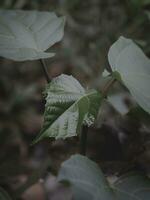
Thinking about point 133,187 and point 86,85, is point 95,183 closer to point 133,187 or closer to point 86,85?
point 133,187

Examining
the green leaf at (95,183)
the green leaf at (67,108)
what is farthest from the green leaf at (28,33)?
the green leaf at (95,183)

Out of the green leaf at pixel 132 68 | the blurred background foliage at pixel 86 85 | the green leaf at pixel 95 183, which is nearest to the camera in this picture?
the green leaf at pixel 95 183

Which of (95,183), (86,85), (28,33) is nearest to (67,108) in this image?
(95,183)

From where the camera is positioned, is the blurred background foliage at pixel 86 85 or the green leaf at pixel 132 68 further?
the blurred background foliage at pixel 86 85

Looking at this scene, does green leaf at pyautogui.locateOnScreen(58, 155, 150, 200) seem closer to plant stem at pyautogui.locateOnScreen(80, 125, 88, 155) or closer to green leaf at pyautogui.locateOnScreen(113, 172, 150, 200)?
green leaf at pyautogui.locateOnScreen(113, 172, 150, 200)

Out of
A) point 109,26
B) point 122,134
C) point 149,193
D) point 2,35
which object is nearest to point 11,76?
point 109,26

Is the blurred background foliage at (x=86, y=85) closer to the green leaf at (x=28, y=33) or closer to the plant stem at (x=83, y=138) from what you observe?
the plant stem at (x=83, y=138)

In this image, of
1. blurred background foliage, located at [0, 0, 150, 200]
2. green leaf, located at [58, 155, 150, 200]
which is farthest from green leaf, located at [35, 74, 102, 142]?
blurred background foliage, located at [0, 0, 150, 200]
